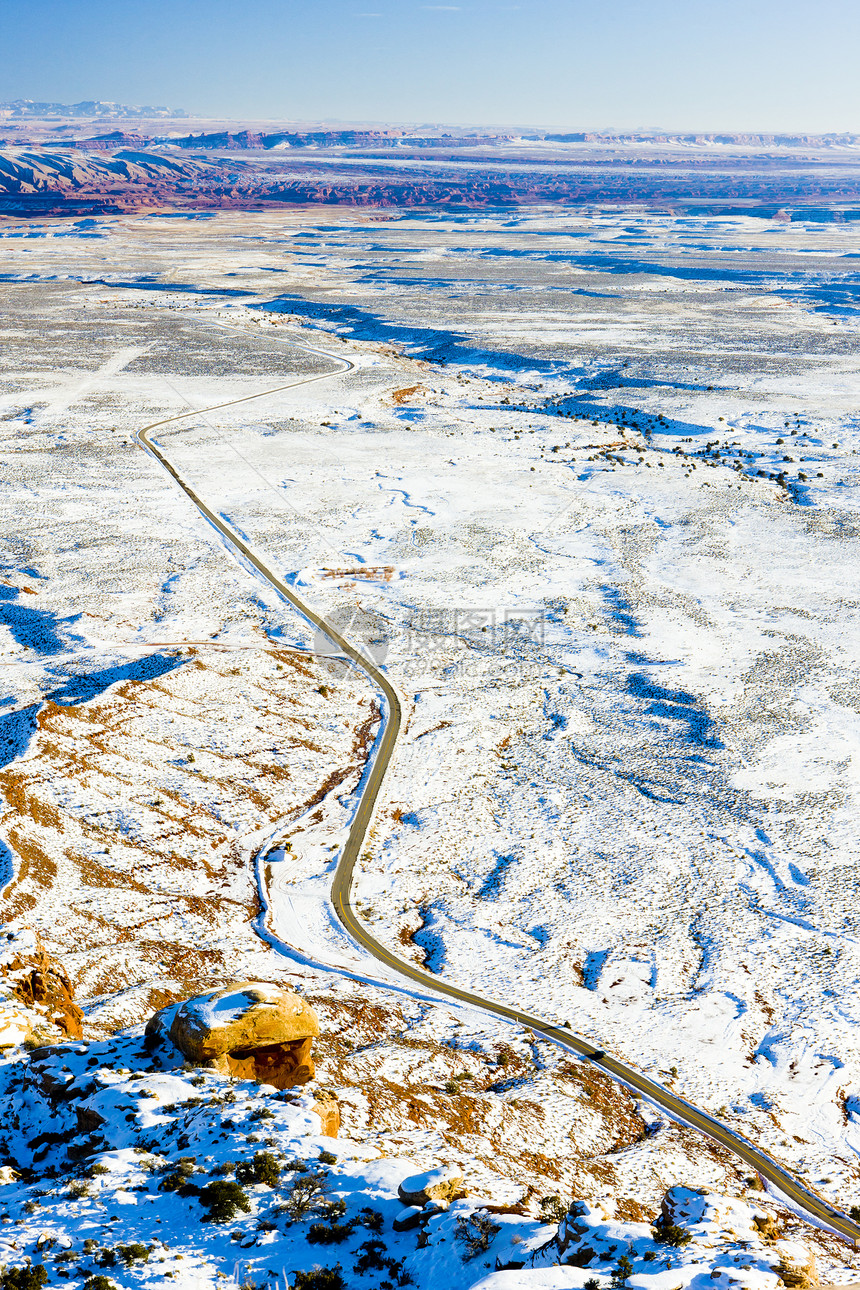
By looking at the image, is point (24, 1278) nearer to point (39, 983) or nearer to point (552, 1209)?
point (39, 983)

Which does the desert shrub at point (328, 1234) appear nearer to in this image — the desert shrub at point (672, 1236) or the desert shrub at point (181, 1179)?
the desert shrub at point (181, 1179)

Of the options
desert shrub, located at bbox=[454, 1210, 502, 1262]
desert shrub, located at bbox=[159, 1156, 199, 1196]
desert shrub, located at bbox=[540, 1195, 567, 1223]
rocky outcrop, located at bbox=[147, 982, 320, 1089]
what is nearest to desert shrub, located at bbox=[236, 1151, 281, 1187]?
desert shrub, located at bbox=[159, 1156, 199, 1196]

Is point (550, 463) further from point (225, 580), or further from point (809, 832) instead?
point (809, 832)

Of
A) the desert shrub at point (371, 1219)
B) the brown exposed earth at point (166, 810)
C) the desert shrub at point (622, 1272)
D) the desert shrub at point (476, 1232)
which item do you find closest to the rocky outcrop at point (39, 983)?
the brown exposed earth at point (166, 810)

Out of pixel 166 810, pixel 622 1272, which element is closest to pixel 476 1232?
pixel 622 1272

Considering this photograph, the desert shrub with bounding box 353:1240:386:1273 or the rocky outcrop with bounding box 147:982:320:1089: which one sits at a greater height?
the rocky outcrop with bounding box 147:982:320:1089

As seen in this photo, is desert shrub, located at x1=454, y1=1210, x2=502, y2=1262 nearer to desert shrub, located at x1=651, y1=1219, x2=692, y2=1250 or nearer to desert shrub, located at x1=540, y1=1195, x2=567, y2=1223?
desert shrub, located at x1=540, y1=1195, x2=567, y2=1223

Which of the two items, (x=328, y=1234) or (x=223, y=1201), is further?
(x=223, y=1201)
